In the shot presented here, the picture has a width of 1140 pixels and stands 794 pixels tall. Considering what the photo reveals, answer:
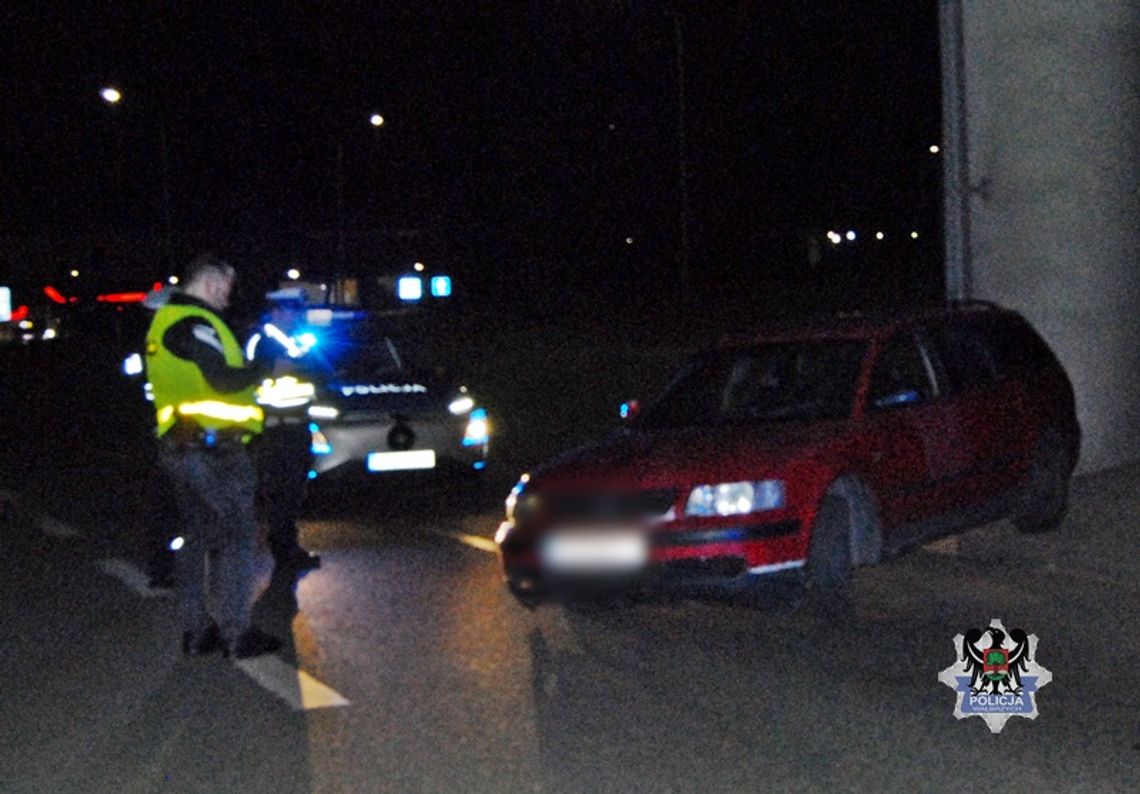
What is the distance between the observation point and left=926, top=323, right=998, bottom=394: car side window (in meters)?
10.1

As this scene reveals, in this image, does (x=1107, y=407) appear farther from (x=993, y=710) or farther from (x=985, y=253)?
(x=993, y=710)

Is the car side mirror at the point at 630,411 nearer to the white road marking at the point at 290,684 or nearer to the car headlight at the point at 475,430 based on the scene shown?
the white road marking at the point at 290,684

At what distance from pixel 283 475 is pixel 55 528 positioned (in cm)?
394

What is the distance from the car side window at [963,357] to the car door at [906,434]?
19 cm

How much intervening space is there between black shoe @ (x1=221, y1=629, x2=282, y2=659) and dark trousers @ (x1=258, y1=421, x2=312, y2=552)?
2.71 m

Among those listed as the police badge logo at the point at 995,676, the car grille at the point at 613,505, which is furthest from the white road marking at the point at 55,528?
the police badge logo at the point at 995,676

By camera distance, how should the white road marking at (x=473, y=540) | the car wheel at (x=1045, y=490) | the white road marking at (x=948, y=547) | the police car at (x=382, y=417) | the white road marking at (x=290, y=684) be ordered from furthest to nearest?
the police car at (x=382, y=417)
the white road marking at (x=473, y=540)
the white road marking at (x=948, y=547)
the car wheel at (x=1045, y=490)
the white road marking at (x=290, y=684)

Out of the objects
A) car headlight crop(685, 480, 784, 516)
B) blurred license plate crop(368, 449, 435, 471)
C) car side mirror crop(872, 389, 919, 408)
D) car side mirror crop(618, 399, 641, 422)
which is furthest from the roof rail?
blurred license plate crop(368, 449, 435, 471)

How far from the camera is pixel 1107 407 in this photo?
44.2 ft

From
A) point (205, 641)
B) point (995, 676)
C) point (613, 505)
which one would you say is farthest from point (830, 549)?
point (205, 641)

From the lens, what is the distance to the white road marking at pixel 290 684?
7.58 metres

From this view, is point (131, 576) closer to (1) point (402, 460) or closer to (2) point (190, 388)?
(1) point (402, 460)

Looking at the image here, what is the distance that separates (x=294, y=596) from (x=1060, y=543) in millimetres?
4856

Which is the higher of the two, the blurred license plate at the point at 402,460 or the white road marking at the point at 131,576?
the blurred license plate at the point at 402,460
